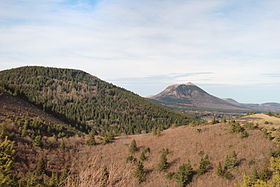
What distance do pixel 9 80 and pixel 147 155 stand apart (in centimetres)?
12026

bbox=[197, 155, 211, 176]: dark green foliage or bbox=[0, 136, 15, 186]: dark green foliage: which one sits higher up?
bbox=[0, 136, 15, 186]: dark green foliage

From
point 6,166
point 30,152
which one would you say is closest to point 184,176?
point 6,166

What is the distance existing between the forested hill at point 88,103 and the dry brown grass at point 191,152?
3728 centimetres

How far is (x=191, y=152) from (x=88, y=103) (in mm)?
89448

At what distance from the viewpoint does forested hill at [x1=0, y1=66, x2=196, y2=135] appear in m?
85.2

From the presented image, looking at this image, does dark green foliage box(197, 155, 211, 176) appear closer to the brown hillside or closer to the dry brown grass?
the dry brown grass

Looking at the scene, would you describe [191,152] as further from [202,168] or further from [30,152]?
[30,152]

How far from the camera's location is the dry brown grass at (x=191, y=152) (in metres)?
23.0

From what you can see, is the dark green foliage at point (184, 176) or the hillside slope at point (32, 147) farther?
the hillside slope at point (32, 147)

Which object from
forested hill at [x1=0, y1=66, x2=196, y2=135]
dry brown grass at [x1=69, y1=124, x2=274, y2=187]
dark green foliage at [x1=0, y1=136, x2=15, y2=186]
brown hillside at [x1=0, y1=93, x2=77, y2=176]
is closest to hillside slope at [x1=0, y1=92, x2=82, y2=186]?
brown hillside at [x1=0, y1=93, x2=77, y2=176]

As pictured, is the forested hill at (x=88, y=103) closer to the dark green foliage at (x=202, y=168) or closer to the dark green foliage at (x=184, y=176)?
the dark green foliage at (x=202, y=168)

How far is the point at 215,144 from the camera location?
111 feet

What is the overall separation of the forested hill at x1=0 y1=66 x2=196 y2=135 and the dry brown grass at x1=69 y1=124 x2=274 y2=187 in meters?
37.3

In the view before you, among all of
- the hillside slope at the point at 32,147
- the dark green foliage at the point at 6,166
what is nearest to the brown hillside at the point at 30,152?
the hillside slope at the point at 32,147
